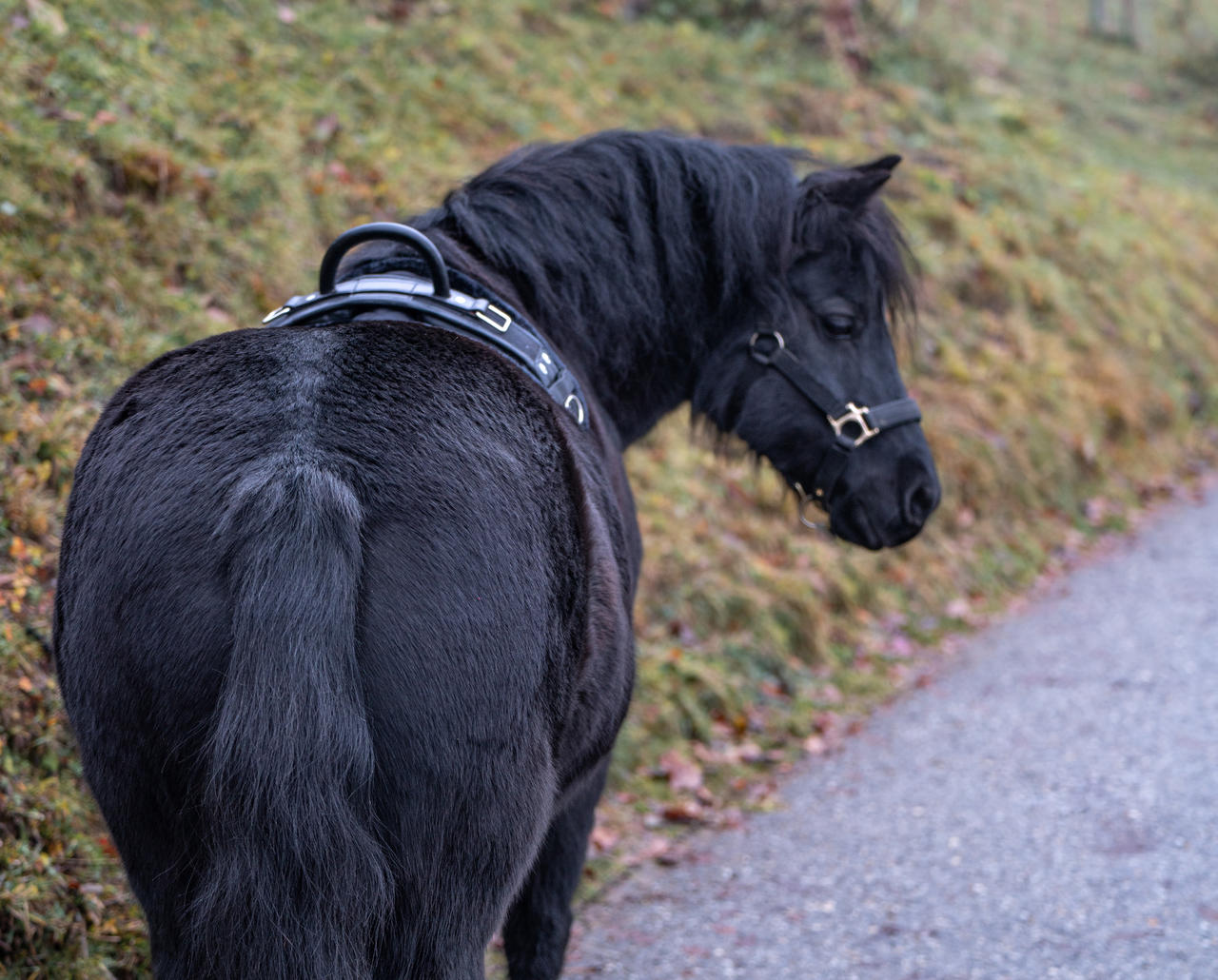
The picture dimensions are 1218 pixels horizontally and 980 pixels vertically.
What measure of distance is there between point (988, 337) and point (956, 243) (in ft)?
3.80

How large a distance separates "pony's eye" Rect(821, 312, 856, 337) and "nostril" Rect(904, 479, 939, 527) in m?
0.52

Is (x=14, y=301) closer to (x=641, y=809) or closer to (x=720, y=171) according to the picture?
(x=720, y=171)

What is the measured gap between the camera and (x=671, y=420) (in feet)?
20.5

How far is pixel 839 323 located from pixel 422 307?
4.55ft

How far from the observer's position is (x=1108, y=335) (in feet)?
35.2

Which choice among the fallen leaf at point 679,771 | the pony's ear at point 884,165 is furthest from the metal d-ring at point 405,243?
the fallen leaf at point 679,771

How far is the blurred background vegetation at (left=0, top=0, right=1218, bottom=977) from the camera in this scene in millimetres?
3572

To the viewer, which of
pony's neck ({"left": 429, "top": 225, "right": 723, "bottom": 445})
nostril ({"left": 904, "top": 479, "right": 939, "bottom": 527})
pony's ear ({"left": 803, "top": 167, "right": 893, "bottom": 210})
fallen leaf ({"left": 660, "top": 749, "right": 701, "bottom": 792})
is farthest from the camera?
fallen leaf ({"left": 660, "top": 749, "right": 701, "bottom": 792})

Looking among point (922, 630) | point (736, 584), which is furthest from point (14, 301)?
point (922, 630)

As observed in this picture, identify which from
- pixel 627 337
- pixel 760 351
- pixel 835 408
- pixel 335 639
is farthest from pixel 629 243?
pixel 335 639

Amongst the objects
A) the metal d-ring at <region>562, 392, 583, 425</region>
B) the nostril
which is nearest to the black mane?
the metal d-ring at <region>562, 392, 583, 425</region>

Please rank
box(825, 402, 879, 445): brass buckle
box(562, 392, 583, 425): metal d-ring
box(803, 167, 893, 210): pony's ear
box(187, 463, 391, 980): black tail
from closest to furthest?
box(187, 463, 391, 980): black tail < box(562, 392, 583, 425): metal d-ring < box(803, 167, 893, 210): pony's ear < box(825, 402, 879, 445): brass buckle

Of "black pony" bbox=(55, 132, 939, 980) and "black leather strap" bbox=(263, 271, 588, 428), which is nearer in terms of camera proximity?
"black pony" bbox=(55, 132, 939, 980)

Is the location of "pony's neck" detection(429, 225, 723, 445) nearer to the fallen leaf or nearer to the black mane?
the black mane
